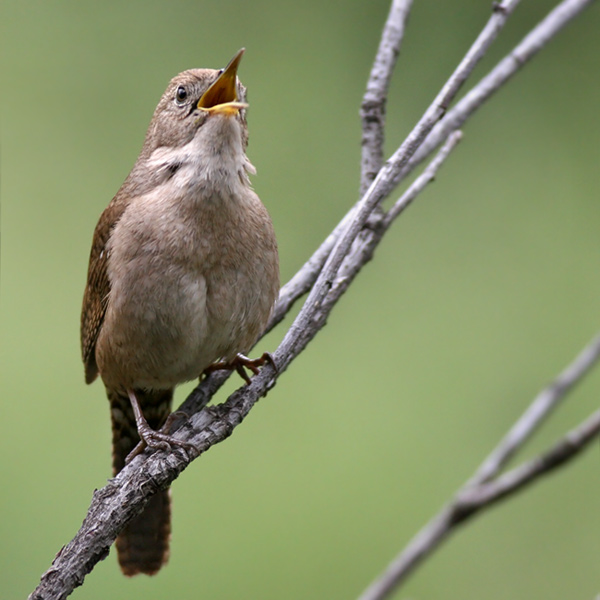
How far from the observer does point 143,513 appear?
2.62 metres

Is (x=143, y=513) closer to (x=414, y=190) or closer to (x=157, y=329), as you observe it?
(x=157, y=329)

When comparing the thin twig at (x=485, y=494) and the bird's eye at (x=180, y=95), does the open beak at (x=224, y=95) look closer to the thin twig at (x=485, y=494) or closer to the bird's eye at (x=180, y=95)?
the bird's eye at (x=180, y=95)

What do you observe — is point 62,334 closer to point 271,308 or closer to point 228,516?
point 228,516

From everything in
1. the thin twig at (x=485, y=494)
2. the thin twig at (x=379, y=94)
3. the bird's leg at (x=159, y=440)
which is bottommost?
the bird's leg at (x=159, y=440)

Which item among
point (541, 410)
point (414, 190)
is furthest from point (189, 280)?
point (541, 410)

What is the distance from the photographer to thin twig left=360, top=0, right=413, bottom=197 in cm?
240

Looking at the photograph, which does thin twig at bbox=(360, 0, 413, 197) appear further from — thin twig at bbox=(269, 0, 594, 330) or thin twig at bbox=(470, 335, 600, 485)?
thin twig at bbox=(470, 335, 600, 485)

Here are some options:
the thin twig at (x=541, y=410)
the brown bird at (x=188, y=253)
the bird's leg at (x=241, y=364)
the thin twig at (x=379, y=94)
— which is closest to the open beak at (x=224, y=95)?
the brown bird at (x=188, y=253)

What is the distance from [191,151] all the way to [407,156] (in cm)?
63

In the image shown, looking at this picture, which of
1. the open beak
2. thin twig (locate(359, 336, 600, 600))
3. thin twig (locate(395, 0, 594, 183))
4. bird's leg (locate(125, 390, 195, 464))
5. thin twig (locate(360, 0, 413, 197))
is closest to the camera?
thin twig (locate(359, 336, 600, 600))

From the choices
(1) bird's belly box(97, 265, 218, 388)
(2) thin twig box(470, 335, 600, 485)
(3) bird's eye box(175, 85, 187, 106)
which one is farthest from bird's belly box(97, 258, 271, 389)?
(2) thin twig box(470, 335, 600, 485)

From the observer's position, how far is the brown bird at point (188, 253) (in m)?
→ 2.29

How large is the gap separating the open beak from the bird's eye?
0.18 feet

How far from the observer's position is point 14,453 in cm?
372
